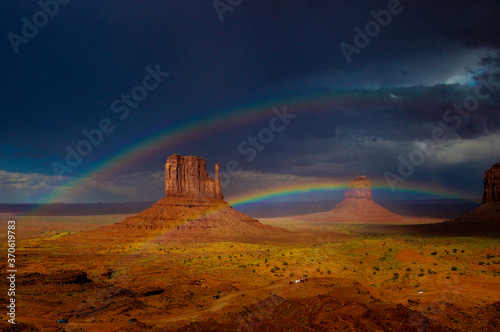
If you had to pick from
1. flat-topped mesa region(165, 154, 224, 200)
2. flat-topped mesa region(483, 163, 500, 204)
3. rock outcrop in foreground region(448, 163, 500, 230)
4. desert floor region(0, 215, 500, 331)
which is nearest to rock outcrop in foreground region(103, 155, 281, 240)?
flat-topped mesa region(165, 154, 224, 200)

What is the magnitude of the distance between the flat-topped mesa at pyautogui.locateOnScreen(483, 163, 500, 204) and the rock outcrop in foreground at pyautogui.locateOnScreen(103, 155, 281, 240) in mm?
73083

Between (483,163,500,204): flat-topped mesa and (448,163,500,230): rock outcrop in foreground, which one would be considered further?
(483,163,500,204): flat-topped mesa

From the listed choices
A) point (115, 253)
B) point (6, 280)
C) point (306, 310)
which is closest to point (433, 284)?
point (306, 310)

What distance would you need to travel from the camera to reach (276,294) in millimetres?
29281

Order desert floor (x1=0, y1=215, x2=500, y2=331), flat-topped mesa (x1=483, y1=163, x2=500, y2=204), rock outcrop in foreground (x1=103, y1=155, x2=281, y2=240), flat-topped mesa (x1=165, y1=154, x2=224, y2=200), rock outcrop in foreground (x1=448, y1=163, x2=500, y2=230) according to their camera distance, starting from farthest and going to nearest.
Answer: flat-topped mesa (x1=165, y1=154, x2=224, y2=200)
flat-topped mesa (x1=483, y1=163, x2=500, y2=204)
rock outcrop in foreground (x1=448, y1=163, x2=500, y2=230)
rock outcrop in foreground (x1=103, y1=155, x2=281, y2=240)
desert floor (x1=0, y1=215, x2=500, y2=331)

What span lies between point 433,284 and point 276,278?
50.7 ft

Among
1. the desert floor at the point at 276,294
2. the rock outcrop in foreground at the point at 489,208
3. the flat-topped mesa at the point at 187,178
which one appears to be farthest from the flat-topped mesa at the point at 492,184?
the flat-topped mesa at the point at 187,178

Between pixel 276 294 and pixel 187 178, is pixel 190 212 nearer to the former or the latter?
pixel 187 178

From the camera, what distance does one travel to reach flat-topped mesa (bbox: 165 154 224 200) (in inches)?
4161

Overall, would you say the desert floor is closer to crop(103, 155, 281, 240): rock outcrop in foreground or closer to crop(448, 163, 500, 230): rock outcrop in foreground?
crop(103, 155, 281, 240): rock outcrop in foreground

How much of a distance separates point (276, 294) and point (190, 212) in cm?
7295

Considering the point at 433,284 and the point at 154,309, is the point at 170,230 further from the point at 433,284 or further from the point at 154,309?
the point at 433,284

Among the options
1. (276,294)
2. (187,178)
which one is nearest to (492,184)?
(187,178)

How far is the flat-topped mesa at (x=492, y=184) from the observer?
105438 millimetres
